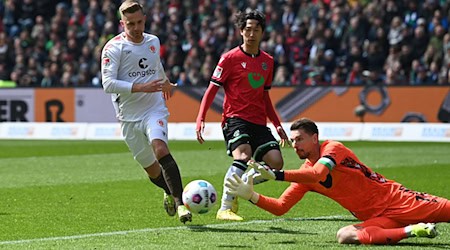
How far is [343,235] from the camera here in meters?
8.45

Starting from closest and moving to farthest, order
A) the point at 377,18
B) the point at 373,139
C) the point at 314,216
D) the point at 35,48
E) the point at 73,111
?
1. the point at 314,216
2. the point at 373,139
3. the point at 377,18
4. the point at 73,111
5. the point at 35,48

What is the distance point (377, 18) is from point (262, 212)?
50.1 feet

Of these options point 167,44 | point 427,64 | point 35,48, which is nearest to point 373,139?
point 427,64

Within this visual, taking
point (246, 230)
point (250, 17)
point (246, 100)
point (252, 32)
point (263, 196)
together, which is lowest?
point (246, 230)

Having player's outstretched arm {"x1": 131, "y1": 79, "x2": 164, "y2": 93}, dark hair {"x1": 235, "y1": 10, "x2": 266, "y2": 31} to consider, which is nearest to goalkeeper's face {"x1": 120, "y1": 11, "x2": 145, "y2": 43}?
player's outstretched arm {"x1": 131, "y1": 79, "x2": 164, "y2": 93}

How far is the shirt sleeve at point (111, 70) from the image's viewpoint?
1000 centimetres

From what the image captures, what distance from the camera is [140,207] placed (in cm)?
1162

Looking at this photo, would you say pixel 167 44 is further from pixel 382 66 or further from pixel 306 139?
pixel 306 139

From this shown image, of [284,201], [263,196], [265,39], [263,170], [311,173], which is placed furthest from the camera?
[265,39]

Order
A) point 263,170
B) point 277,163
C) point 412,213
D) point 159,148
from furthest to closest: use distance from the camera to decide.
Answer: point 277,163, point 159,148, point 412,213, point 263,170

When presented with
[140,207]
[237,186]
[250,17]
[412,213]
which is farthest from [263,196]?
[140,207]

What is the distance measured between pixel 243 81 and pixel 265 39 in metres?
16.8

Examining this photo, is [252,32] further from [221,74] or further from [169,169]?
[169,169]

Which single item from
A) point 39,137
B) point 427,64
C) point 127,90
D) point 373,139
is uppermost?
point 127,90
